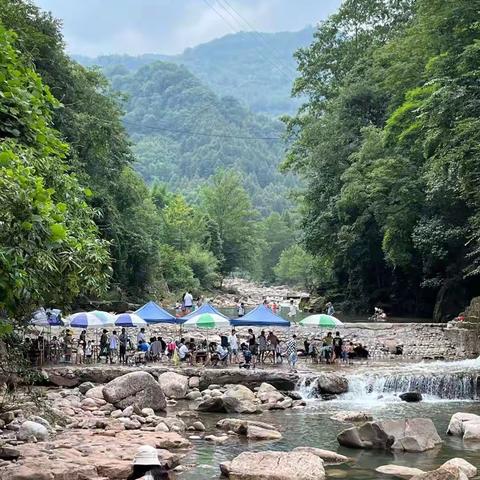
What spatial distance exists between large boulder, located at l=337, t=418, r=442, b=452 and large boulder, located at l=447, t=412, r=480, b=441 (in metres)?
0.89

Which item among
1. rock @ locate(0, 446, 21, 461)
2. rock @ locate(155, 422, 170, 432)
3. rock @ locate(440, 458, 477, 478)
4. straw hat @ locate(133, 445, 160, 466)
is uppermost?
straw hat @ locate(133, 445, 160, 466)

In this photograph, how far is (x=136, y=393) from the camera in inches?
727

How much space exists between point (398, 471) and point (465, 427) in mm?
3836

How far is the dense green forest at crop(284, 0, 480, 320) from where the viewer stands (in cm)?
2792

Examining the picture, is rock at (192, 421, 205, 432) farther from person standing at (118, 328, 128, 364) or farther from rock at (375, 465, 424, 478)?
person standing at (118, 328, 128, 364)

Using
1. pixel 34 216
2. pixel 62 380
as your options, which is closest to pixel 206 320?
pixel 62 380

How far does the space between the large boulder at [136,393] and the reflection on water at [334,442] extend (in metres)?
1.50

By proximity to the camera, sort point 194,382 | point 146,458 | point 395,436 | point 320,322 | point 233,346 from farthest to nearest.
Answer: point 320,322, point 233,346, point 194,382, point 395,436, point 146,458

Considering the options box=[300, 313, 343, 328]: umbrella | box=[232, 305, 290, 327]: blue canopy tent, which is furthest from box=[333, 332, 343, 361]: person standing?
box=[232, 305, 290, 327]: blue canopy tent

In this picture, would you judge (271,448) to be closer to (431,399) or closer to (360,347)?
(431,399)

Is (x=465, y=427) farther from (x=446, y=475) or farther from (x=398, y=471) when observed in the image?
(x=446, y=475)

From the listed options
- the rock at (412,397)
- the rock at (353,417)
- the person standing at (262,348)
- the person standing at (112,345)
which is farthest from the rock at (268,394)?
the person standing at (112,345)

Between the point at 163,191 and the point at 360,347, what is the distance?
6830 centimetres

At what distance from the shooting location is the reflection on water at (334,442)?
13.1m
